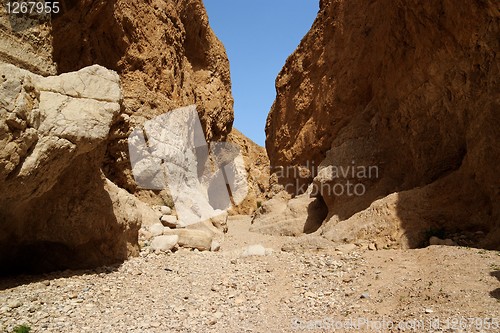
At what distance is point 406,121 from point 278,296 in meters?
5.17

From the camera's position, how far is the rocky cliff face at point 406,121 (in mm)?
6344

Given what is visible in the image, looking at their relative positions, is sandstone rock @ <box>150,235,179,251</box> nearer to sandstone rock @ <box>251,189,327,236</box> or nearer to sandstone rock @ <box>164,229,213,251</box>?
sandstone rock @ <box>164,229,213,251</box>

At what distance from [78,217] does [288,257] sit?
3516 mm

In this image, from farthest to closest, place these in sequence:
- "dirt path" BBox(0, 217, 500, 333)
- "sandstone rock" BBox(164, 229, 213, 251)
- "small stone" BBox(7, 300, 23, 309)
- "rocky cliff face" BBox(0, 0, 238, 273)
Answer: "sandstone rock" BBox(164, 229, 213, 251) < "rocky cliff face" BBox(0, 0, 238, 273) < "small stone" BBox(7, 300, 23, 309) < "dirt path" BBox(0, 217, 500, 333)

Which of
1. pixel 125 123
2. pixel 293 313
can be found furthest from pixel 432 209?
pixel 125 123

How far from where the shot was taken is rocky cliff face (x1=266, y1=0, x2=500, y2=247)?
6.34 metres

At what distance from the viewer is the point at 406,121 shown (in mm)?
8758

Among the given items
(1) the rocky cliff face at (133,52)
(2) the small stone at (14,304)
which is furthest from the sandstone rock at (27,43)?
(2) the small stone at (14,304)

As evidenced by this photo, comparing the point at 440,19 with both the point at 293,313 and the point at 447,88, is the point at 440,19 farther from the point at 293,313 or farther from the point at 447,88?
the point at 293,313

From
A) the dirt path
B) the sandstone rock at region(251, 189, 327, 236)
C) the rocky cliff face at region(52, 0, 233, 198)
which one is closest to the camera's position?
the dirt path

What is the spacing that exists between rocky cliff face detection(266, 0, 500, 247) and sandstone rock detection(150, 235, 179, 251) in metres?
3.07

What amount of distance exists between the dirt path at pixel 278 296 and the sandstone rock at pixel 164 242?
3.31 feet

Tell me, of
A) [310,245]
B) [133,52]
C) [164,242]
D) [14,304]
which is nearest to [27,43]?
[14,304]

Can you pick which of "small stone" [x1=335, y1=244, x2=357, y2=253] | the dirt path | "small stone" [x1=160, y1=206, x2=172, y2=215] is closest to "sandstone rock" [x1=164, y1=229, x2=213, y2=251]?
the dirt path
